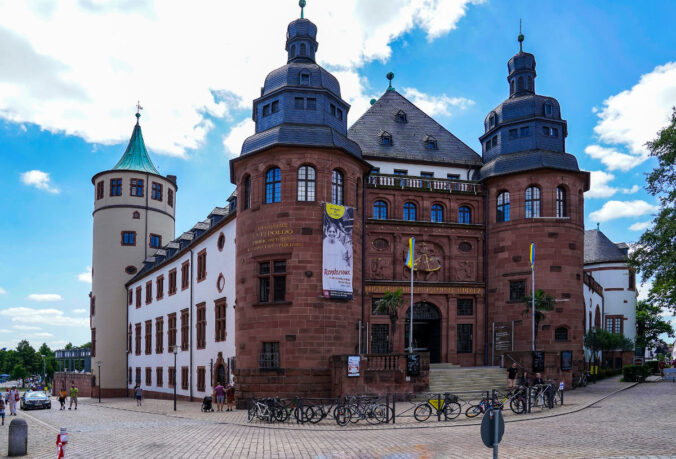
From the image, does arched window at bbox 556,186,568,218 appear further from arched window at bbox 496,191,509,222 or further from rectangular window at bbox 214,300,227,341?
rectangular window at bbox 214,300,227,341

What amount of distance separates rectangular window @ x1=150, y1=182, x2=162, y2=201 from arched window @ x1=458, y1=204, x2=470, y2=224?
39.8m

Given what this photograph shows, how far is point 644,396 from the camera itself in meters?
32.9

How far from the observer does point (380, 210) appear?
41281mm

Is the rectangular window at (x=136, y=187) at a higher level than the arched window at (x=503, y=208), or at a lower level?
higher

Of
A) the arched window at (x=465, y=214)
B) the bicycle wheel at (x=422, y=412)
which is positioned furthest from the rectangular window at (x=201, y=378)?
the bicycle wheel at (x=422, y=412)

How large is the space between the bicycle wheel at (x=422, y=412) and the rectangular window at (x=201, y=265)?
23.1 metres

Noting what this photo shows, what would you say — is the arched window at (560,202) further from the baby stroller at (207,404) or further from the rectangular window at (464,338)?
the baby stroller at (207,404)

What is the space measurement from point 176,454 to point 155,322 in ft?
140

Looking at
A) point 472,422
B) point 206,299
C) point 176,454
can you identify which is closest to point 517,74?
point 206,299

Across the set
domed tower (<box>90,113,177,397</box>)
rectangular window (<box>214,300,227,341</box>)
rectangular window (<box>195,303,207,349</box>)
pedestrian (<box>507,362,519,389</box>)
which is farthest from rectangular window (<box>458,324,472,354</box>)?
domed tower (<box>90,113,177,397</box>)

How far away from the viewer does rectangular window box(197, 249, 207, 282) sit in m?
45.0

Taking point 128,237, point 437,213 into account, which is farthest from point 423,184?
point 128,237

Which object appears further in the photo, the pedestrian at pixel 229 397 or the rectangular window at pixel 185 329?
the rectangular window at pixel 185 329

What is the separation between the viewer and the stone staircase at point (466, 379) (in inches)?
1319
